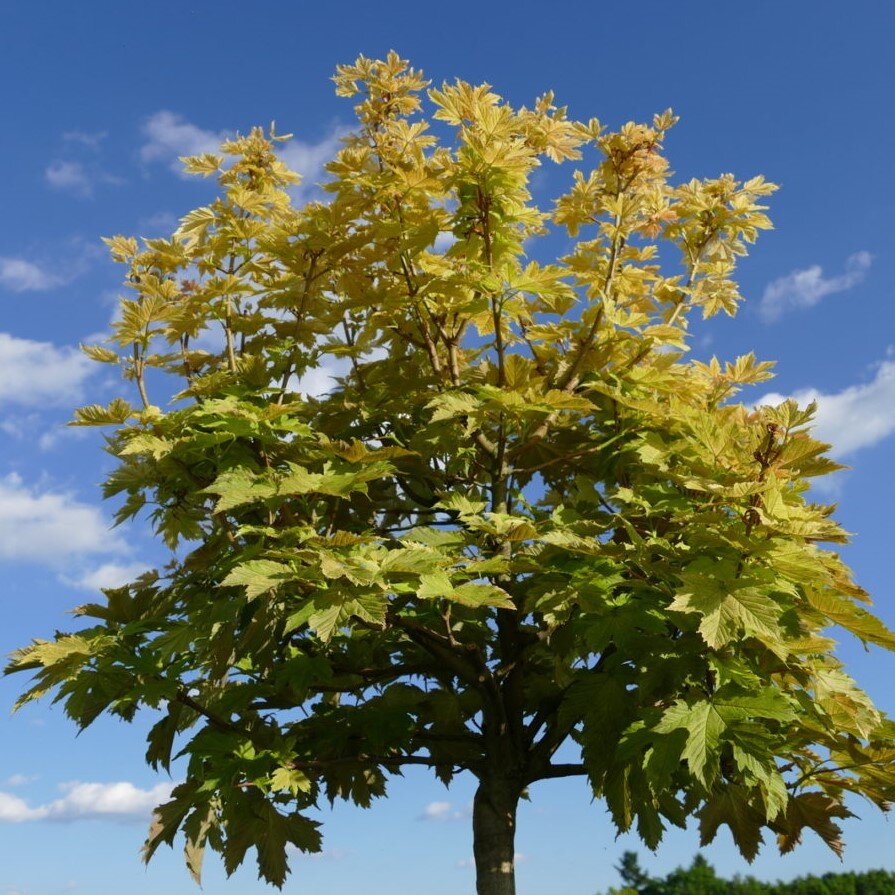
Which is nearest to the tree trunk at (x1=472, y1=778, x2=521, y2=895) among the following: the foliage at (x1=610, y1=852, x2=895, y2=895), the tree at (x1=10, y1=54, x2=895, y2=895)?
the tree at (x1=10, y1=54, x2=895, y2=895)

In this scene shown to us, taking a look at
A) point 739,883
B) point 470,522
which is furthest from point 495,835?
point 739,883

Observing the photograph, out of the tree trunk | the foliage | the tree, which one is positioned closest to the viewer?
the tree

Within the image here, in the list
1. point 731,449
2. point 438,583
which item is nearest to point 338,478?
point 438,583

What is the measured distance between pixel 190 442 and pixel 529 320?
2413 mm

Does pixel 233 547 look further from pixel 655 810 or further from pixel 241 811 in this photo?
pixel 655 810

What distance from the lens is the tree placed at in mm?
4055

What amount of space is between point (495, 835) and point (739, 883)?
5955 cm

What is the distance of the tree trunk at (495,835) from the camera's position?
5.20 meters

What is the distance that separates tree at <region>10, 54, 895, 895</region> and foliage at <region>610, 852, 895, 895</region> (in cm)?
3424

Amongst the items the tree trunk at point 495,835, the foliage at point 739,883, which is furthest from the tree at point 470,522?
the foliage at point 739,883

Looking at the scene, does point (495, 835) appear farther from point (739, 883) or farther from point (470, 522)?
point (739, 883)

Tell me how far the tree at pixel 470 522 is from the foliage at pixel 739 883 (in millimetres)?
34238

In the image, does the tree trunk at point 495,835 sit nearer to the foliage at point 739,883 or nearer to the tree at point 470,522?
the tree at point 470,522

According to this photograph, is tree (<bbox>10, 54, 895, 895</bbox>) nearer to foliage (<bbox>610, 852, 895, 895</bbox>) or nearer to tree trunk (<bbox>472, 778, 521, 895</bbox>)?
tree trunk (<bbox>472, 778, 521, 895</bbox>)
